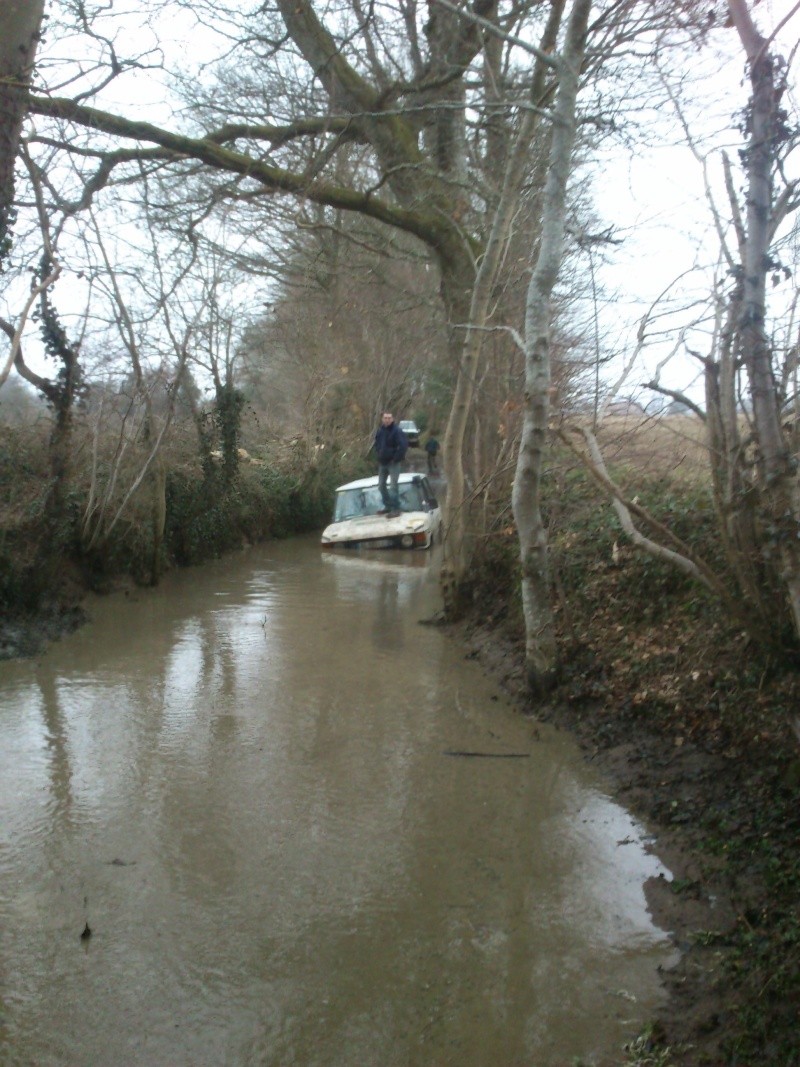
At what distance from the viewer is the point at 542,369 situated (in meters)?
8.81

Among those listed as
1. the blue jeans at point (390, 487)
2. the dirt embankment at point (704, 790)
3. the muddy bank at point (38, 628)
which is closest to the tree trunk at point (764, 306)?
the dirt embankment at point (704, 790)

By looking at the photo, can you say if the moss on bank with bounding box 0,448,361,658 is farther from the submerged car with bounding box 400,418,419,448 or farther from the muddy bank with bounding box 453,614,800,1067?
the submerged car with bounding box 400,418,419,448

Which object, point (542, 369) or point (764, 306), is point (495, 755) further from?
point (764, 306)

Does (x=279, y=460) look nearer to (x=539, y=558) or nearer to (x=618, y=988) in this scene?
(x=539, y=558)

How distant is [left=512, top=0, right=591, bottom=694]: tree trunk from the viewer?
8633 mm

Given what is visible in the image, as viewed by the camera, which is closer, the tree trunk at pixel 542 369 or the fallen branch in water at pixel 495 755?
the fallen branch in water at pixel 495 755

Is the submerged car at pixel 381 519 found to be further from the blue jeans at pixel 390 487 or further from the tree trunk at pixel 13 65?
the tree trunk at pixel 13 65

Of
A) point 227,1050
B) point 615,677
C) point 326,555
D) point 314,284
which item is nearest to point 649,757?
point 615,677

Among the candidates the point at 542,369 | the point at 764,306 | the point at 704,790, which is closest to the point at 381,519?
the point at 542,369

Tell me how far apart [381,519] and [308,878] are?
14.7 meters

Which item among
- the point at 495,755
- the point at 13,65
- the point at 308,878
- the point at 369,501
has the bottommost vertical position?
the point at 308,878

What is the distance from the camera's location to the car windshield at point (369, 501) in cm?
2091

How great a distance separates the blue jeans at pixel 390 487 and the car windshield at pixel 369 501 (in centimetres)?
28

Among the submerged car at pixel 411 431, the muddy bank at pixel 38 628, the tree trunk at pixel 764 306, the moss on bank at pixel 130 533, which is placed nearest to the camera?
the tree trunk at pixel 764 306
